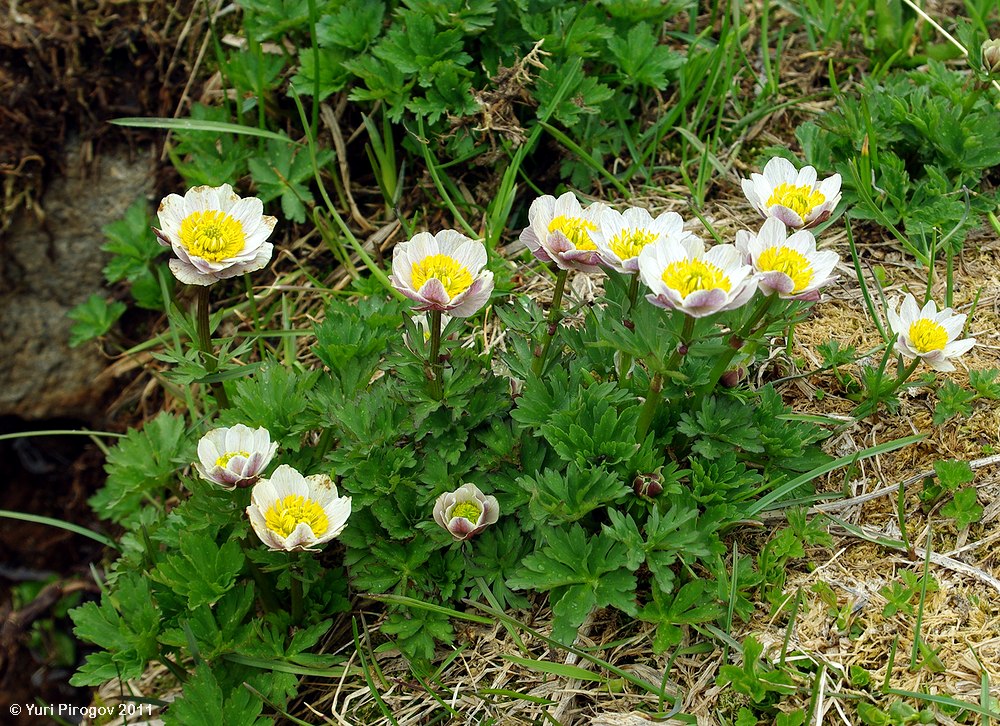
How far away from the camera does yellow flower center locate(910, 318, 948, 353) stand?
2.29 meters

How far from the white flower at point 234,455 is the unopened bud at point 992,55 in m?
2.47

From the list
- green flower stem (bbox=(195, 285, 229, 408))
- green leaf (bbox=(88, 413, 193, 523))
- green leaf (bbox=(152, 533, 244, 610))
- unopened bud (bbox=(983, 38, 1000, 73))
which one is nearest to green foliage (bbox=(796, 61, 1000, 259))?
unopened bud (bbox=(983, 38, 1000, 73))

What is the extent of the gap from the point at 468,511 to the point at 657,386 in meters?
0.55

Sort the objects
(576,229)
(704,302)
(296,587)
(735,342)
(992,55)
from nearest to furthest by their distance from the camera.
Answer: (704,302) < (735,342) < (576,229) < (296,587) < (992,55)

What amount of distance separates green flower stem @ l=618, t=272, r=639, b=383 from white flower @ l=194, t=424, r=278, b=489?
35.2 inches

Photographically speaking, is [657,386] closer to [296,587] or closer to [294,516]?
[294,516]

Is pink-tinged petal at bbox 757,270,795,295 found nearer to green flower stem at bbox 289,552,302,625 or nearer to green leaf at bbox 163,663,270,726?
green flower stem at bbox 289,552,302,625

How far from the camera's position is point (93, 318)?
367 centimetres

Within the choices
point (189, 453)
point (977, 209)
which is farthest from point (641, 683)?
point (977, 209)

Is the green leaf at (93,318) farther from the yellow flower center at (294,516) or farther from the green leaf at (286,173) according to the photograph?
the yellow flower center at (294,516)

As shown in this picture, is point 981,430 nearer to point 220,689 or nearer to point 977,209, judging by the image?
point 977,209

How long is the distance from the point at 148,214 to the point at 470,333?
5.40 feet

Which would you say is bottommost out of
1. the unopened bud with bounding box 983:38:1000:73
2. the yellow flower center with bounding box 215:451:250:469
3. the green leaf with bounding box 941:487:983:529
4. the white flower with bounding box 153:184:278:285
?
the yellow flower center with bounding box 215:451:250:469

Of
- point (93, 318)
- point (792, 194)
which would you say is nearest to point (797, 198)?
point (792, 194)
